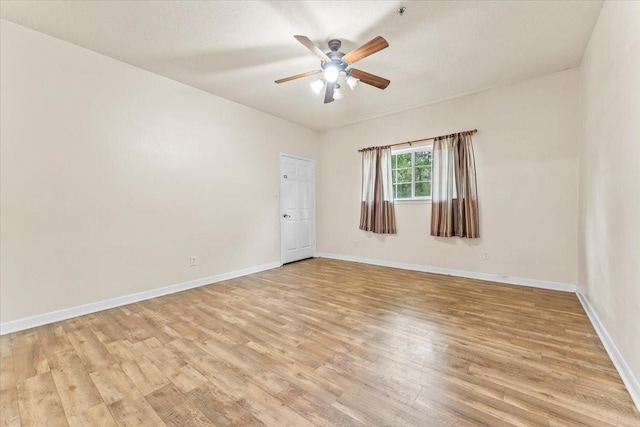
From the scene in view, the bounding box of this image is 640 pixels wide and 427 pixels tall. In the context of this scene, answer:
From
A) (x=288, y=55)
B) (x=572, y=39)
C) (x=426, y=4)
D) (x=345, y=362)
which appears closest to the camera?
(x=345, y=362)

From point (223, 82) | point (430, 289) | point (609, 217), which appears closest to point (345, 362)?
point (430, 289)

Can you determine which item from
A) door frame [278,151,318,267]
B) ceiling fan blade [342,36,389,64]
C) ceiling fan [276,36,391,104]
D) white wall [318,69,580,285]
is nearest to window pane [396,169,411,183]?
white wall [318,69,580,285]

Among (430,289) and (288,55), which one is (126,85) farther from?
(430,289)

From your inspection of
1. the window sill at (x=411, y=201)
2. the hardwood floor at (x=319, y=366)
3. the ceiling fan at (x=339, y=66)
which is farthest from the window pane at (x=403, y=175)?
the hardwood floor at (x=319, y=366)

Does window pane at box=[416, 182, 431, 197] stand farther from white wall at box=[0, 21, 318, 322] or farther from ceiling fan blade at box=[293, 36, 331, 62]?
white wall at box=[0, 21, 318, 322]

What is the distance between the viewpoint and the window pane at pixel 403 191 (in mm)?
4695

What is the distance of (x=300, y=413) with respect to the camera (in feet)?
4.64

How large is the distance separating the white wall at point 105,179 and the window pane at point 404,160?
9.04ft

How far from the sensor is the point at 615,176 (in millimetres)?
1905

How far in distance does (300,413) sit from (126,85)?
3785mm

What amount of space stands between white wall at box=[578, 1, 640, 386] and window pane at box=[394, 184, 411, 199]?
228cm

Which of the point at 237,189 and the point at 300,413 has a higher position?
the point at 237,189

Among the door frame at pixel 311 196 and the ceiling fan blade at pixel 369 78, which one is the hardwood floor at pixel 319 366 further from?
the ceiling fan blade at pixel 369 78

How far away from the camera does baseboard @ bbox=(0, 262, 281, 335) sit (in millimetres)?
2438
